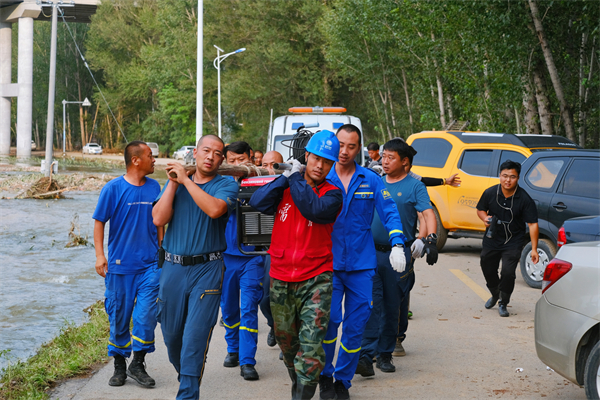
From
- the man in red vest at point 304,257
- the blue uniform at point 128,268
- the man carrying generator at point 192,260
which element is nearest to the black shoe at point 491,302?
the man in red vest at point 304,257

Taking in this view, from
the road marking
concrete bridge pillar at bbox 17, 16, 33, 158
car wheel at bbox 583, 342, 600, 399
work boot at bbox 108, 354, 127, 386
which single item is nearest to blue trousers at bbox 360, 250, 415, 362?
car wheel at bbox 583, 342, 600, 399

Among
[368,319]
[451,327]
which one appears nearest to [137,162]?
[368,319]

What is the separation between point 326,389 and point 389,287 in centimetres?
119

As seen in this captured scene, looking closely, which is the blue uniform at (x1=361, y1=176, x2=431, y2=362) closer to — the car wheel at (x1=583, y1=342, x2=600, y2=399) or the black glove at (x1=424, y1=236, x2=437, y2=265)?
the black glove at (x1=424, y1=236, x2=437, y2=265)

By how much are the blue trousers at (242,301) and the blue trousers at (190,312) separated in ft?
4.17

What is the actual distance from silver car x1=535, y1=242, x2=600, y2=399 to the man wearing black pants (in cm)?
325

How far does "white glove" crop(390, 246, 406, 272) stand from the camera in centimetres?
511

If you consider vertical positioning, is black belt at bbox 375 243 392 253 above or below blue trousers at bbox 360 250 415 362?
above

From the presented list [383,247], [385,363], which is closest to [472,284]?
[385,363]

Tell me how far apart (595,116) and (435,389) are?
1451 cm

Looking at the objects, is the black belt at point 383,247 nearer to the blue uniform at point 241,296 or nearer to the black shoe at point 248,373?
the blue uniform at point 241,296

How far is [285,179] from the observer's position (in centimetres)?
467

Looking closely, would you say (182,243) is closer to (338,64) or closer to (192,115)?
(338,64)

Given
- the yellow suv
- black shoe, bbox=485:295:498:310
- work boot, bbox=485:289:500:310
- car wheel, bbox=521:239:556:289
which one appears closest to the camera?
work boot, bbox=485:289:500:310
